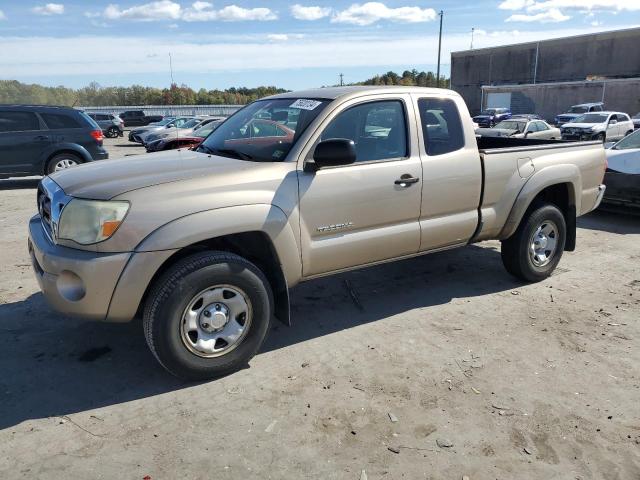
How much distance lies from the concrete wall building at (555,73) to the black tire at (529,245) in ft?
156

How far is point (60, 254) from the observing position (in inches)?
124

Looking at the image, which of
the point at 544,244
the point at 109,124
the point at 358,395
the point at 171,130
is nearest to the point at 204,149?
the point at 358,395

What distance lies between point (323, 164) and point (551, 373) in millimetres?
2142

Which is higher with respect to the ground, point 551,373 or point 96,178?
point 96,178

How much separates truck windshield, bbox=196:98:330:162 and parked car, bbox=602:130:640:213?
6.07 m

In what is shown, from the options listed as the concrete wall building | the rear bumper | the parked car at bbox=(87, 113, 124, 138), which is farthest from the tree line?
the rear bumper

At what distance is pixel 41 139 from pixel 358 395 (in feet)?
35.2

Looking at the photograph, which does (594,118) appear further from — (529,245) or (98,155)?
(529,245)

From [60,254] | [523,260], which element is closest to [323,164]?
[60,254]

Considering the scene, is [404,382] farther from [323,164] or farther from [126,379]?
[126,379]

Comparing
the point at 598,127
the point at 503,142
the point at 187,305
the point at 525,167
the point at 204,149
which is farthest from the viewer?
the point at 598,127

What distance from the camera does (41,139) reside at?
11391mm

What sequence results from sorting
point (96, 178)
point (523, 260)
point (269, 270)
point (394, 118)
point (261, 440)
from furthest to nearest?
point (523, 260), point (394, 118), point (269, 270), point (96, 178), point (261, 440)

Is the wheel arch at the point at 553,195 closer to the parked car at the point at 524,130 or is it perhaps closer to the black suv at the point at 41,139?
the black suv at the point at 41,139
